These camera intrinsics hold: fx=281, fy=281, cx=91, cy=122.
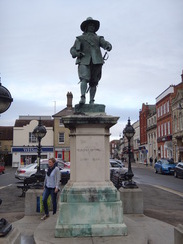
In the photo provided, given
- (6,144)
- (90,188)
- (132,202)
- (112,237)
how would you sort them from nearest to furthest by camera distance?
1. (112,237)
2. (90,188)
3. (132,202)
4. (6,144)

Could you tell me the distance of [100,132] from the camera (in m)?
6.15

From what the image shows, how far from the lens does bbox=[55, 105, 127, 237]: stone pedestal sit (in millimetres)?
5547

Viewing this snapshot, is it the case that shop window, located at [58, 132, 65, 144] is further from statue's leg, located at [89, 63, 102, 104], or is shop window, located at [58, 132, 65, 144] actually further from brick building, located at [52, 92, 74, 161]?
statue's leg, located at [89, 63, 102, 104]

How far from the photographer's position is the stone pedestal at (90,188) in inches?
218

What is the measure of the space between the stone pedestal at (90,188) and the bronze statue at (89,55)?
791mm

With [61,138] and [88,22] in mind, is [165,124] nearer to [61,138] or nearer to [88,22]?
[61,138]

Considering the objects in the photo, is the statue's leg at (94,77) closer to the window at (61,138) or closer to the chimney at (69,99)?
the chimney at (69,99)

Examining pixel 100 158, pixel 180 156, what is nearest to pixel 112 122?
pixel 100 158

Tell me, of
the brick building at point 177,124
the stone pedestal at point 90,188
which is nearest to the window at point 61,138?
the brick building at point 177,124

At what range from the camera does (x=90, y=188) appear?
5836 millimetres

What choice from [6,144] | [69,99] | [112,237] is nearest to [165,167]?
[69,99]

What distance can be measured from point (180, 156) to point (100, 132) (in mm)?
36867

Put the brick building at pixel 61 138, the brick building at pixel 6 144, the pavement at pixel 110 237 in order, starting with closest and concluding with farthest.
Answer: the pavement at pixel 110 237
the brick building at pixel 61 138
the brick building at pixel 6 144

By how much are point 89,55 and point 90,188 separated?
3.14 metres
